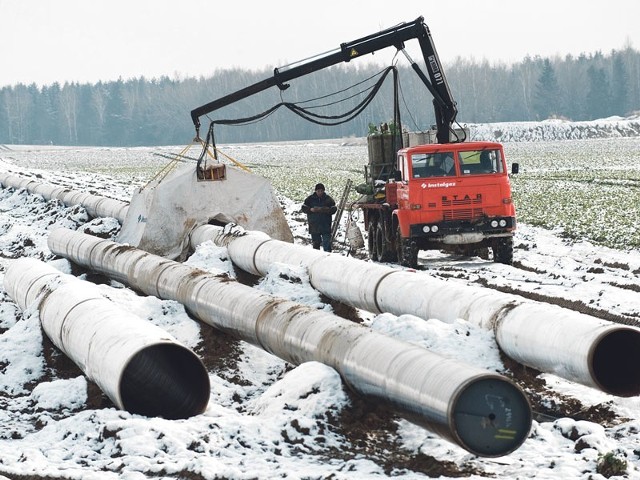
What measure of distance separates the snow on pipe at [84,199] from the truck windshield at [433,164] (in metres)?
7.71

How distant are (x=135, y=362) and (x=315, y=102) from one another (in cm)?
15301

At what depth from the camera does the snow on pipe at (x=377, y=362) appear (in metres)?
7.64

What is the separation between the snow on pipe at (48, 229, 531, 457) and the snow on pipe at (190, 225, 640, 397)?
4.91 feet

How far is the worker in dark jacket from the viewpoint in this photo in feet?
67.7

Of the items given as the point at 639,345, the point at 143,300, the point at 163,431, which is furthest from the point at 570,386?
the point at 143,300

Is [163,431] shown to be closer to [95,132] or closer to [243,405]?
[243,405]

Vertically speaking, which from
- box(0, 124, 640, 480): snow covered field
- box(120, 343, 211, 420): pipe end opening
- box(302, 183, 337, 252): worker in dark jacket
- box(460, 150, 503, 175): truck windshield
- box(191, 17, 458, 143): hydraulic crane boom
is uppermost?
box(191, 17, 458, 143): hydraulic crane boom

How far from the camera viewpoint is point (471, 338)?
10.6 metres

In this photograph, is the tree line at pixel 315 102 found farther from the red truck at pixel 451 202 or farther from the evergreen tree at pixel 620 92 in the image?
the red truck at pixel 451 202

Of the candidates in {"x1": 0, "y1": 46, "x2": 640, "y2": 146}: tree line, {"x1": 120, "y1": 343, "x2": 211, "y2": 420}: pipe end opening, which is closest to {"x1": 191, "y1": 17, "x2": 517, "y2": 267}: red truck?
{"x1": 120, "y1": 343, "x2": 211, "y2": 420}: pipe end opening

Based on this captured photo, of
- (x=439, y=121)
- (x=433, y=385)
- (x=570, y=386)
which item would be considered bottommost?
(x=570, y=386)

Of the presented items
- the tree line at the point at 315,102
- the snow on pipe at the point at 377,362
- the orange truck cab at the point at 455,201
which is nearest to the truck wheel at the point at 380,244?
the orange truck cab at the point at 455,201

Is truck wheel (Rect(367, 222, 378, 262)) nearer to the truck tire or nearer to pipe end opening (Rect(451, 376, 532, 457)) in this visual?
the truck tire

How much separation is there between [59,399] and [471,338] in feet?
13.2
